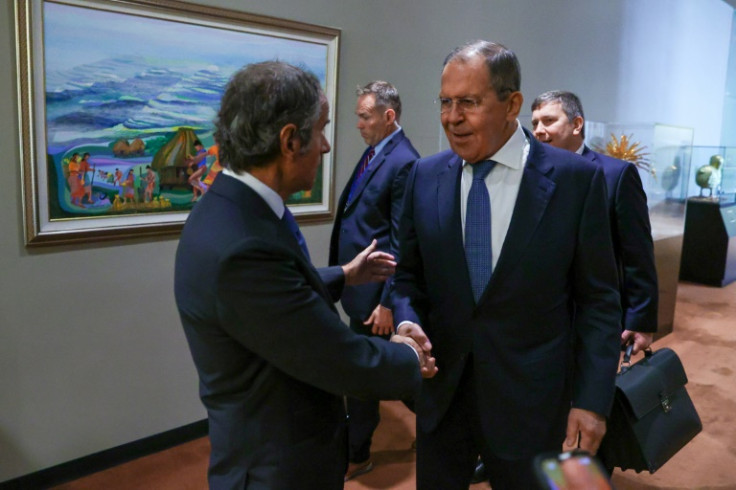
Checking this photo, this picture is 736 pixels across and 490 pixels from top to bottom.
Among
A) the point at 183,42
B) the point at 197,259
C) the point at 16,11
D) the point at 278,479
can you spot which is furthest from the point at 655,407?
the point at 16,11

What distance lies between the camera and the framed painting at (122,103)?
8.65 ft

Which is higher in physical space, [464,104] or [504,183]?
[464,104]

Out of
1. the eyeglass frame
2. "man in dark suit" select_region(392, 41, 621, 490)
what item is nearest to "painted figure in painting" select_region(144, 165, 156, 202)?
"man in dark suit" select_region(392, 41, 621, 490)

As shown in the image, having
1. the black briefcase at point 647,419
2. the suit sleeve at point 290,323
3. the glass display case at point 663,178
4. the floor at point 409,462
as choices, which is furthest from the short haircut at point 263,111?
the glass display case at point 663,178

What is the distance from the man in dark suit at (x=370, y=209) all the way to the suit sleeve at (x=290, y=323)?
1.77 metres

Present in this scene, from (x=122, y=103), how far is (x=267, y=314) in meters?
2.07

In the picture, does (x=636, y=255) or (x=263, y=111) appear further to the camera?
(x=636, y=255)

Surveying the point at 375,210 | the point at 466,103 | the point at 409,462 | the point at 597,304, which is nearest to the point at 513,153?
the point at 466,103

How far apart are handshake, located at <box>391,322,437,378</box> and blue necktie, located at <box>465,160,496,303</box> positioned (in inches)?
7.3

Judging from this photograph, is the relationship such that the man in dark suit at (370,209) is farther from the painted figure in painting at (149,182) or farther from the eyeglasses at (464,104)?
the eyeglasses at (464,104)

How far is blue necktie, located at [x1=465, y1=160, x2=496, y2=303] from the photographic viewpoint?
1.77 m

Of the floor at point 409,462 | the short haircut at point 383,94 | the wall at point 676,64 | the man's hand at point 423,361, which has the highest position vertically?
the wall at point 676,64

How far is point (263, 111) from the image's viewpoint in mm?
1261

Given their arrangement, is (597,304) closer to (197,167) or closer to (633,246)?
(633,246)
